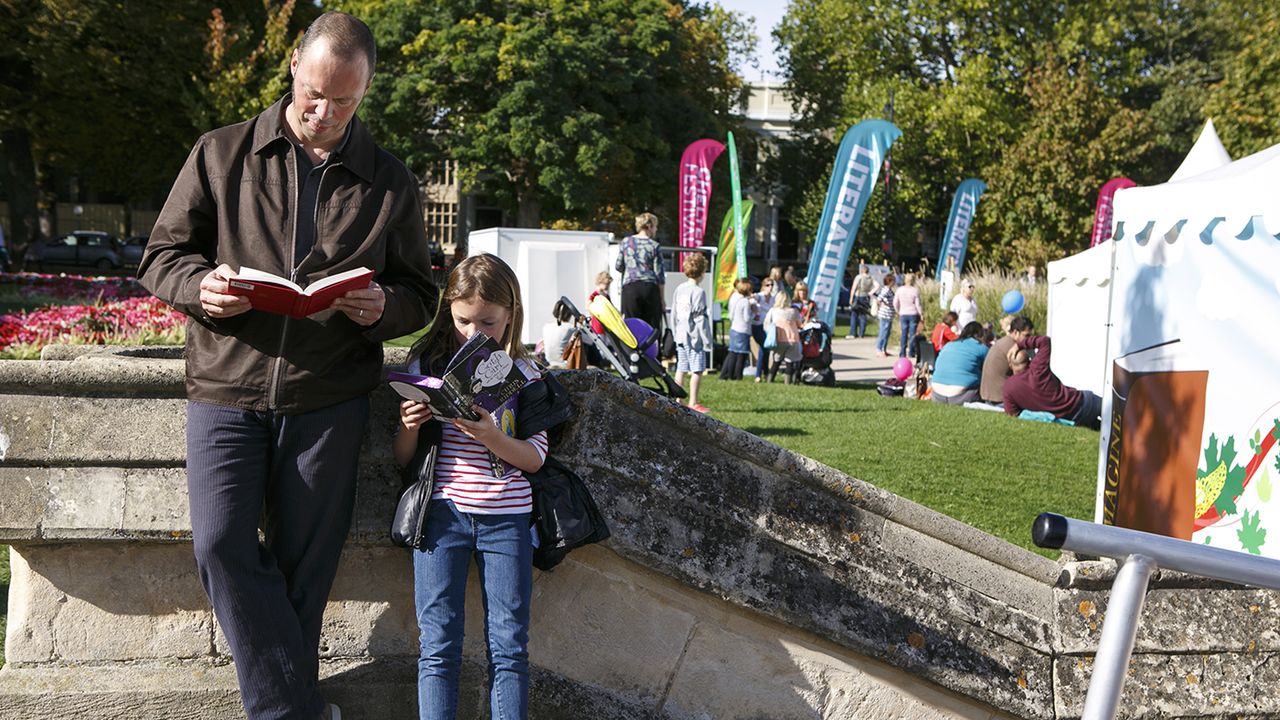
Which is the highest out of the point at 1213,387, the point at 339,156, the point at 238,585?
the point at 339,156

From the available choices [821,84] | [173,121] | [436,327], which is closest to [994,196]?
[821,84]

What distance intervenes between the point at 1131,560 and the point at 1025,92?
42.0 meters

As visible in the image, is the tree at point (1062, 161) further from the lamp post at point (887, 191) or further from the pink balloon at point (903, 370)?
the pink balloon at point (903, 370)

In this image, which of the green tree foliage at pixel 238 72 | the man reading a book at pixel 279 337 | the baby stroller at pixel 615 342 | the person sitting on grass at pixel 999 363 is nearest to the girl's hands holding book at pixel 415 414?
the man reading a book at pixel 279 337

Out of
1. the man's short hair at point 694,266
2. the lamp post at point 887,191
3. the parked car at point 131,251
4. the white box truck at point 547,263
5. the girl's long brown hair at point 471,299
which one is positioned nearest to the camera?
the girl's long brown hair at point 471,299

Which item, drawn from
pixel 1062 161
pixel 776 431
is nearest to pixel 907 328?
pixel 776 431

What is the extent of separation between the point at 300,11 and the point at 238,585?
3494 centimetres

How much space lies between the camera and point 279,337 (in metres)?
3.04

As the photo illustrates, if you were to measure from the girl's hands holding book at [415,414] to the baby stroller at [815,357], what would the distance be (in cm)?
1374

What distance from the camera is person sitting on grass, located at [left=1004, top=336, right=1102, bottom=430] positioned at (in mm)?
13117

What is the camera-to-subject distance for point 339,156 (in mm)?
3109

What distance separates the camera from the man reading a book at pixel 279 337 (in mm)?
3016

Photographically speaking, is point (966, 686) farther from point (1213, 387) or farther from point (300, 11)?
point (300, 11)

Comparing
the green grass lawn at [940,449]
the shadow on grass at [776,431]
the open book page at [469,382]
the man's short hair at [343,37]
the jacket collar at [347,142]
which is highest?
the man's short hair at [343,37]
